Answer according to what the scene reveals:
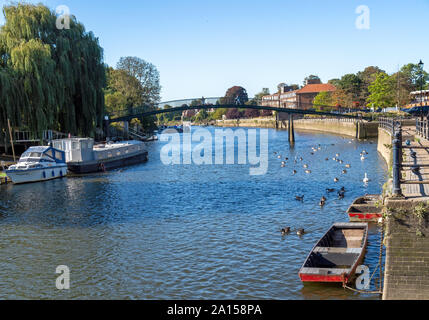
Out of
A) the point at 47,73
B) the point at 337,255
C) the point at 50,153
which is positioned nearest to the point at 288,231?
the point at 337,255

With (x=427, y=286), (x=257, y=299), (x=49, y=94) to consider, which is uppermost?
(x=49, y=94)

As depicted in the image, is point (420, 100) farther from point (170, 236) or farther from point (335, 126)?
point (335, 126)

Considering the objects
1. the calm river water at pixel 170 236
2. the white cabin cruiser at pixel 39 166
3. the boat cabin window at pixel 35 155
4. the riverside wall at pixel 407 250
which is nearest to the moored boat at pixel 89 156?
the white cabin cruiser at pixel 39 166

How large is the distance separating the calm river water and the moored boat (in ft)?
19.7

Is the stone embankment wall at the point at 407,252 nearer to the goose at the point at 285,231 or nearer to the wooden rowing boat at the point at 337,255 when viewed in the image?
the wooden rowing boat at the point at 337,255

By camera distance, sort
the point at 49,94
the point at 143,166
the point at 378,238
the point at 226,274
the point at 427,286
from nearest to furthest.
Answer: the point at 427,286 → the point at 226,274 → the point at 378,238 → the point at 49,94 → the point at 143,166

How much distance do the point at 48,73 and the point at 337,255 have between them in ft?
132

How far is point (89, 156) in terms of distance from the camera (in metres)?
49.9

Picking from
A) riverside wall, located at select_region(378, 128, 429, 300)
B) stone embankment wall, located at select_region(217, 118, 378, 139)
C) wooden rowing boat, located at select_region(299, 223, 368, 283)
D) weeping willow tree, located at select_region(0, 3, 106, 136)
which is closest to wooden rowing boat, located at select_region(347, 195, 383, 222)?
wooden rowing boat, located at select_region(299, 223, 368, 283)

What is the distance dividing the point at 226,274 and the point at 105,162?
3611 cm

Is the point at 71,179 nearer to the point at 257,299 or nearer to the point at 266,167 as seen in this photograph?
the point at 266,167

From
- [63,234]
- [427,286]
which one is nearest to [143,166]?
[63,234]
